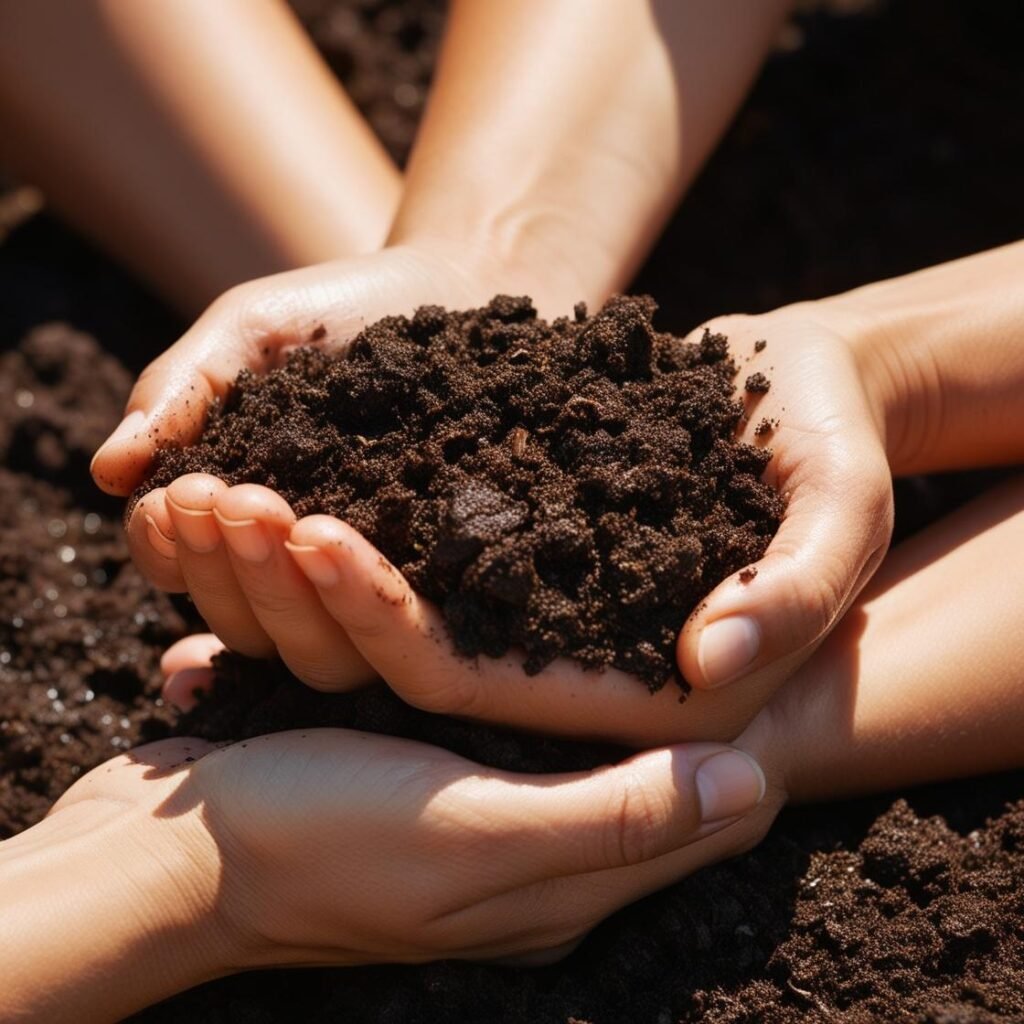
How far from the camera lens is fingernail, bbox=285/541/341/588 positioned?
1.26 m

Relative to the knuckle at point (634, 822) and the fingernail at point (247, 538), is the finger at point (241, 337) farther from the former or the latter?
the knuckle at point (634, 822)

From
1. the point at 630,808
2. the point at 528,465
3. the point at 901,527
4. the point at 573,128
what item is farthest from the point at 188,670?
the point at 901,527

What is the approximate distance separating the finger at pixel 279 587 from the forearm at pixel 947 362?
909mm

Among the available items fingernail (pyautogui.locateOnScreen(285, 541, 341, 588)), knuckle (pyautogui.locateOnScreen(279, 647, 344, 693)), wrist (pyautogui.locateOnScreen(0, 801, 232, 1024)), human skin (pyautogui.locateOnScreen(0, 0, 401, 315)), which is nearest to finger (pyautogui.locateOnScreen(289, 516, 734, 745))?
fingernail (pyautogui.locateOnScreen(285, 541, 341, 588))

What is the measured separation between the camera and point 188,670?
1776 millimetres

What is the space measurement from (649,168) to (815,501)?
39.9 inches

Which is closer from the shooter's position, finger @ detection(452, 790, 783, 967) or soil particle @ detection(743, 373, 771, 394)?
finger @ detection(452, 790, 783, 967)

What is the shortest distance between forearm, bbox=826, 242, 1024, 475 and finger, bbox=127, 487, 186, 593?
41.3 inches

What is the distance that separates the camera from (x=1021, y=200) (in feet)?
8.61

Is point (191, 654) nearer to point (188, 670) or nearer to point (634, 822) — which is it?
point (188, 670)

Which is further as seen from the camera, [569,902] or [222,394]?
[222,394]

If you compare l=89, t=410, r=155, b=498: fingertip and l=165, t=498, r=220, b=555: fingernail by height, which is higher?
l=89, t=410, r=155, b=498: fingertip

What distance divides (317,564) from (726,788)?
0.57 m

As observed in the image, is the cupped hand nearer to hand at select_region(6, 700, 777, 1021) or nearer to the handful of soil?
hand at select_region(6, 700, 777, 1021)
